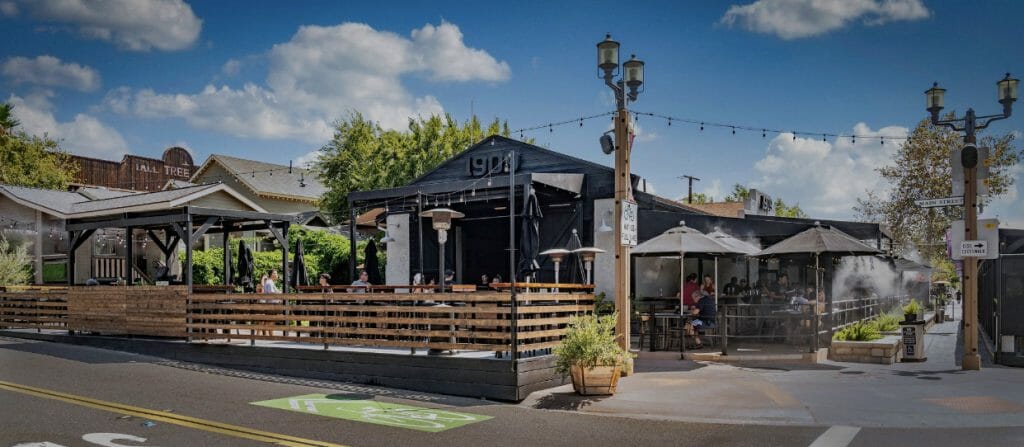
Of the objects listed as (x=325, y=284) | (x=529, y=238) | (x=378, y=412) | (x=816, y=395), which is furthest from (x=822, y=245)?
(x=325, y=284)

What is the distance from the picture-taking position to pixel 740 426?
28.1 feet

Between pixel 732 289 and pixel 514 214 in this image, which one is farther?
pixel 514 214

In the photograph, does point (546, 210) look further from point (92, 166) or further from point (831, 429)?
point (92, 166)

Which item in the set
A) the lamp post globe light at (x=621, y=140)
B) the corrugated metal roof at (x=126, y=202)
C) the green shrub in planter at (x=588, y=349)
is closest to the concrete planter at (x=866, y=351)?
the lamp post globe light at (x=621, y=140)

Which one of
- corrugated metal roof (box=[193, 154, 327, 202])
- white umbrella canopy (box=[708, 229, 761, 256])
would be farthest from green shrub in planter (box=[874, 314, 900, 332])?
corrugated metal roof (box=[193, 154, 327, 202])

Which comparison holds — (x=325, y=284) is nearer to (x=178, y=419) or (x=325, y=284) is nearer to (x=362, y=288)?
(x=362, y=288)

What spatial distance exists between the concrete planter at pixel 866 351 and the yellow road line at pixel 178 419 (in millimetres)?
10237

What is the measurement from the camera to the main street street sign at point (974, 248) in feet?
43.2

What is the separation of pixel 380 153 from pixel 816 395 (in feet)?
89.7

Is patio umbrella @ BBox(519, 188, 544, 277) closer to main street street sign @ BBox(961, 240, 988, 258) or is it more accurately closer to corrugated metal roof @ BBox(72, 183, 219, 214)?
main street street sign @ BBox(961, 240, 988, 258)

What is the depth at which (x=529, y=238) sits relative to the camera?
17922mm

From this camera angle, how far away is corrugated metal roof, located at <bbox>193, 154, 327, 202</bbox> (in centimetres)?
4312

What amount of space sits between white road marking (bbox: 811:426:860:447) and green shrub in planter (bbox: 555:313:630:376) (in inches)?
123

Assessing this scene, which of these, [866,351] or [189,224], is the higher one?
[189,224]
